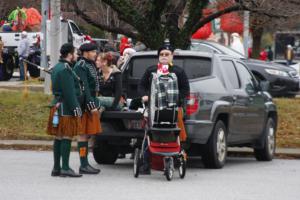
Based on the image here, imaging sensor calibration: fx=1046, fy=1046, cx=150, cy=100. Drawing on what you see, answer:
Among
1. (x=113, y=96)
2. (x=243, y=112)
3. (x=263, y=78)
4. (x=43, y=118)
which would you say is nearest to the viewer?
(x=113, y=96)

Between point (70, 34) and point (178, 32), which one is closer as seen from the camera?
point (178, 32)

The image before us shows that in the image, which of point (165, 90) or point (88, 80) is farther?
point (88, 80)

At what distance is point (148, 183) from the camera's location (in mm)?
13430

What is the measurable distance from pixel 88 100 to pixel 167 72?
114cm

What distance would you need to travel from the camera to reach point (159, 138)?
13828mm

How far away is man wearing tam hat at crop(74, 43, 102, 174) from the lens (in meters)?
14.1

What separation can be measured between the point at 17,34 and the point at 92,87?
79.1 feet

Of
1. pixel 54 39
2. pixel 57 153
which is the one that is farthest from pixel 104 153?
pixel 54 39

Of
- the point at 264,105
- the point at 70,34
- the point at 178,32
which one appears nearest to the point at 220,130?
the point at 264,105

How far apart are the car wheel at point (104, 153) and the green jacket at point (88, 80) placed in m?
1.45

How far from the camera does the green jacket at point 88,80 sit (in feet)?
46.3

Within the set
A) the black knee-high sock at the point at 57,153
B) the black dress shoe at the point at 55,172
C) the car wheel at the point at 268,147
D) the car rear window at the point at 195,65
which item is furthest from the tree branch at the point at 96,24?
the black dress shoe at the point at 55,172

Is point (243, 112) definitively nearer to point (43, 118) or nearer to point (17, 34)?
point (43, 118)

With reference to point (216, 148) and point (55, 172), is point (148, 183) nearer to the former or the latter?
point (55, 172)
